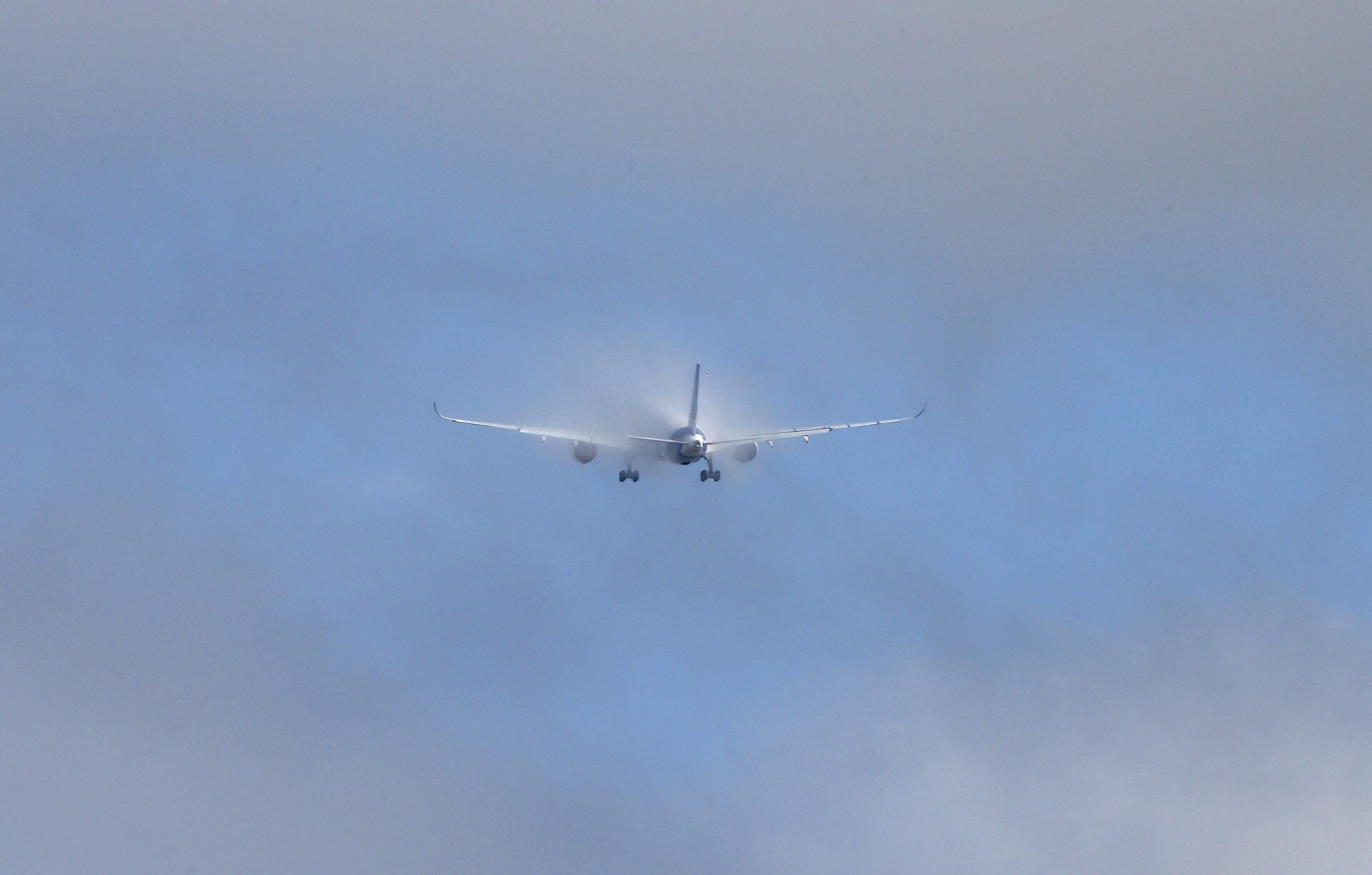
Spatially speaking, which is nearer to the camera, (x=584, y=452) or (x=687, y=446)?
(x=687, y=446)

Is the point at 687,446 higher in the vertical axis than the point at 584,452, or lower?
lower

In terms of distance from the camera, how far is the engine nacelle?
165750 mm

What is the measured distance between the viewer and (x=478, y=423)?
172250 millimetres

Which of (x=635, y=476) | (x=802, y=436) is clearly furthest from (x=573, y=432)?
(x=802, y=436)

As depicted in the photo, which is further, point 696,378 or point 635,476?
point 696,378

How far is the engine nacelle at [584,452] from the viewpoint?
16575 cm

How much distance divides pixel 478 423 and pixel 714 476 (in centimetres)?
2594

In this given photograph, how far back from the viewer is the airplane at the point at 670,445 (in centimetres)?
16138

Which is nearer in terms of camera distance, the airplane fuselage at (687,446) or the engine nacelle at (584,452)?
the airplane fuselage at (687,446)

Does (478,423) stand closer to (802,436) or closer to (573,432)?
(573,432)

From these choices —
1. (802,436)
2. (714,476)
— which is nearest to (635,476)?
(714,476)

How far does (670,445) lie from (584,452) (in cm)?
890

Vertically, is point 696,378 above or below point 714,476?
above

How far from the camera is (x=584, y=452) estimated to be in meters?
166
